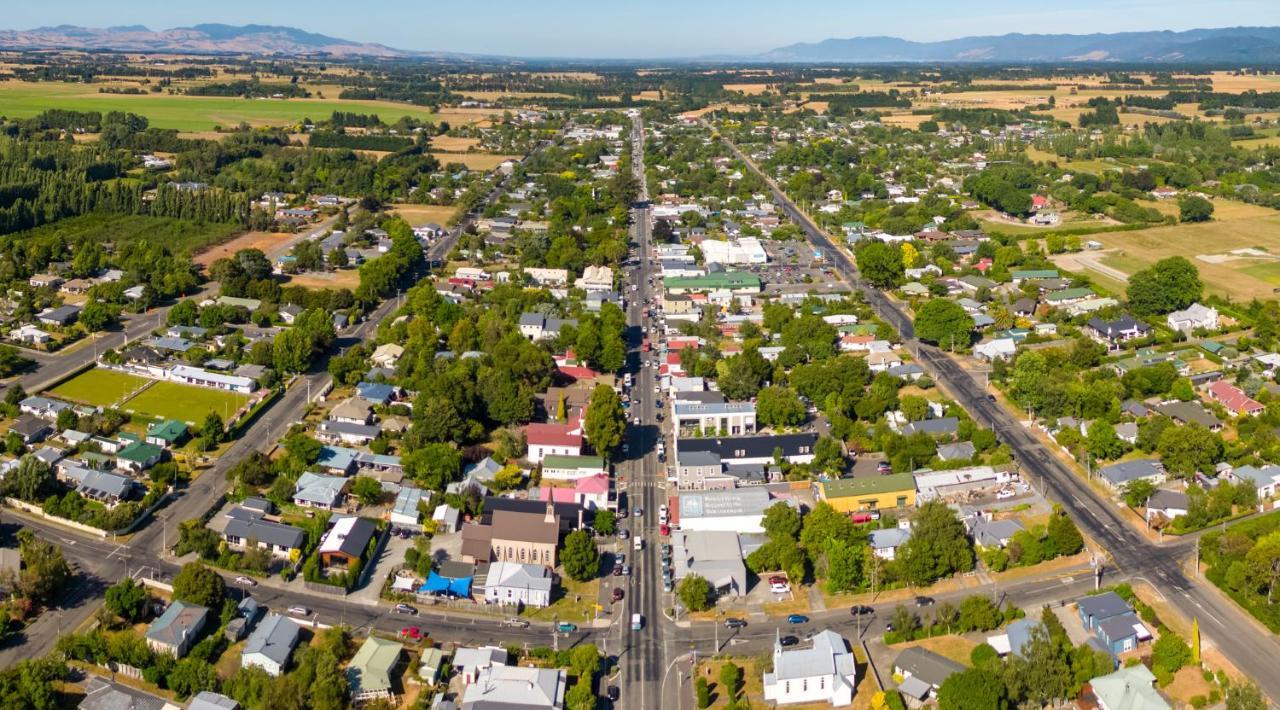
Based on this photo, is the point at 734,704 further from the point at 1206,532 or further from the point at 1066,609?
the point at 1206,532

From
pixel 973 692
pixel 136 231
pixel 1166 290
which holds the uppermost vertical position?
pixel 136 231

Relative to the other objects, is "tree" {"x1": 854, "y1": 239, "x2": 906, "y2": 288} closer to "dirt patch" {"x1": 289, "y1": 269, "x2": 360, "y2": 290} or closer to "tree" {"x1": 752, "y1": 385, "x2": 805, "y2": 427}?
"tree" {"x1": 752, "y1": 385, "x2": 805, "y2": 427}

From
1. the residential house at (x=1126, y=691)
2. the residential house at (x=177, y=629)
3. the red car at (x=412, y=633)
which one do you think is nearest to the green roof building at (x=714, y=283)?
the red car at (x=412, y=633)

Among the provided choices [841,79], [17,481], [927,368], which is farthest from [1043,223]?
[841,79]

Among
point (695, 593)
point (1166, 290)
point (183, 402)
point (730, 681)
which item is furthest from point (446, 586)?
point (1166, 290)

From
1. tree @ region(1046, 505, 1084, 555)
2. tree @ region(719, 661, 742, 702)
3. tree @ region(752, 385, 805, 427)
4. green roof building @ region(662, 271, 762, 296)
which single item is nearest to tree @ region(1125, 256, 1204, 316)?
green roof building @ region(662, 271, 762, 296)

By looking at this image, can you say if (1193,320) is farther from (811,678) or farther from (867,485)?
(811,678)

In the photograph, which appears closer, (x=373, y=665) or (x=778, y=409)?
(x=373, y=665)
